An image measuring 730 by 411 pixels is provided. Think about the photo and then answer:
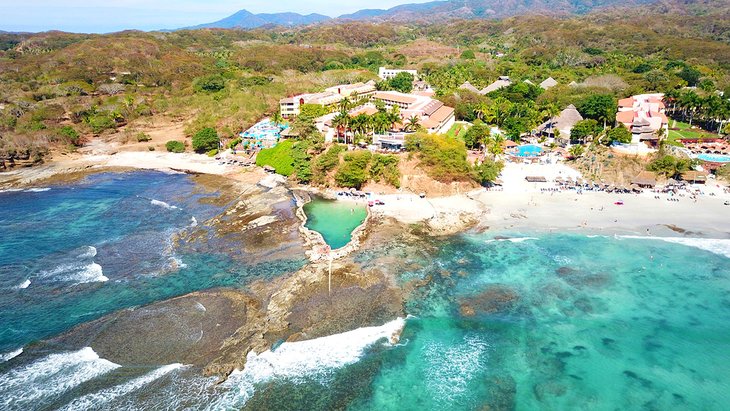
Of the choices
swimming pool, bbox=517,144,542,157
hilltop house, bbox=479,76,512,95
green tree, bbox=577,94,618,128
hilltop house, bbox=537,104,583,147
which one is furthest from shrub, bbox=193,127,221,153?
green tree, bbox=577,94,618,128

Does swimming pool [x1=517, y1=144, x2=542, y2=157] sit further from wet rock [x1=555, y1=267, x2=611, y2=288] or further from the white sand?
wet rock [x1=555, y1=267, x2=611, y2=288]

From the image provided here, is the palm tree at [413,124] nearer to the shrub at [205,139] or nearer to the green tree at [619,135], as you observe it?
the green tree at [619,135]

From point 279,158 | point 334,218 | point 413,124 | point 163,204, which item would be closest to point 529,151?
point 413,124

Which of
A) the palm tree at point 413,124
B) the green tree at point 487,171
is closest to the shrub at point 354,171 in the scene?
the green tree at point 487,171

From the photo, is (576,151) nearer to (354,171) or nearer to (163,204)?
(354,171)

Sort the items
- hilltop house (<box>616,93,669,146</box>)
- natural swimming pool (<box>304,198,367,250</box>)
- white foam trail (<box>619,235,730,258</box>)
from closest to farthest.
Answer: white foam trail (<box>619,235,730,258</box>)
natural swimming pool (<box>304,198,367,250</box>)
hilltop house (<box>616,93,669,146</box>)

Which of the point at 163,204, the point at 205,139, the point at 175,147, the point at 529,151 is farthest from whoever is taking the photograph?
the point at 175,147

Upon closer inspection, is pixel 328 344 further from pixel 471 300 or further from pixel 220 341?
pixel 471 300
